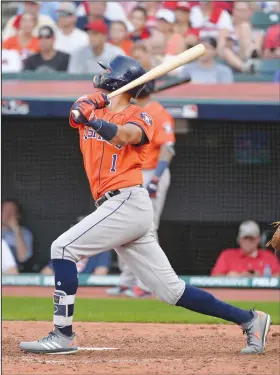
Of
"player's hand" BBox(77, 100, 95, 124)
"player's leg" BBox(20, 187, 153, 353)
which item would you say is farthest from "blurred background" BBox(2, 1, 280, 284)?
"player's hand" BBox(77, 100, 95, 124)

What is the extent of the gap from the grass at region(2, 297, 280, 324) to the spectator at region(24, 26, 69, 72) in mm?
2746

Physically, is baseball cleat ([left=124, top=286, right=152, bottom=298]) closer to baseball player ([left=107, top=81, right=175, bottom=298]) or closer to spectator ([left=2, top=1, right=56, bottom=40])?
baseball player ([left=107, top=81, right=175, bottom=298])

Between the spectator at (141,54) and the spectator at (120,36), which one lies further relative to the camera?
the spectator at (120,36)

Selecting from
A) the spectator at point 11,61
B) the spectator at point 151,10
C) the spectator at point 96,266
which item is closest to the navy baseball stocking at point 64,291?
the spectator at point 96,266

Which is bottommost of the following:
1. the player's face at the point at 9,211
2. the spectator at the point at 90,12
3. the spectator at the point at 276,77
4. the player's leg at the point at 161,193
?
the player's face at the point at 9,211

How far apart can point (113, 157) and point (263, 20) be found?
5.64 metres

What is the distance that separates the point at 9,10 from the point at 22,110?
6.39 ft

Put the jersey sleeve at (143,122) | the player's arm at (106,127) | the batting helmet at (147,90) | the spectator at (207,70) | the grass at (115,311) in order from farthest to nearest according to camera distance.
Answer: the spectator at (207,70)
the batting helmet at (147,90)
the grass at (115,311)
the jersey sleeve at (143,122)
the player's arm at (106,127)

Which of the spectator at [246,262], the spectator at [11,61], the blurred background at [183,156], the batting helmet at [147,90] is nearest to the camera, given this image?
the batting helmet at [147,90]

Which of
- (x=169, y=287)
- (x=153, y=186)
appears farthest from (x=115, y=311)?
(x=169, y=287)

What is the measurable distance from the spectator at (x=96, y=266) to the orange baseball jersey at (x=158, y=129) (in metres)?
1.27

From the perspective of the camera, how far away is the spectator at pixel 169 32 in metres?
9.58

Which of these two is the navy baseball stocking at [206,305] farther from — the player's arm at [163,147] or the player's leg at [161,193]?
the player's leg at [161,193]

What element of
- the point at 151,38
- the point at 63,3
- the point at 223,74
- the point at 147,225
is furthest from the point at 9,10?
the point at 147,225
